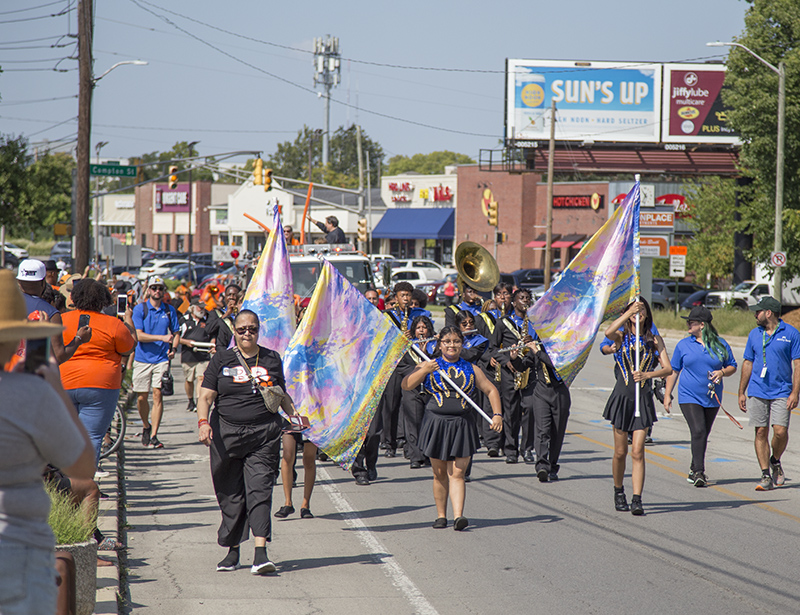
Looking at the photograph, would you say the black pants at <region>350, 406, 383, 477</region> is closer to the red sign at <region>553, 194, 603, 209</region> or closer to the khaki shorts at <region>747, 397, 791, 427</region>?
the khaki shorts at <region>747, 397, 791, 427</region>

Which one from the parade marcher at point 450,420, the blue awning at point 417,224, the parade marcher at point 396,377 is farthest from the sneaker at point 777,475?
the blue awning at point 417,224

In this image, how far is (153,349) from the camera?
12.8 meters

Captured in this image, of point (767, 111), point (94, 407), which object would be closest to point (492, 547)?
point (94, 407)

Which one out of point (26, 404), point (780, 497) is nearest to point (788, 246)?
point (780, 497)

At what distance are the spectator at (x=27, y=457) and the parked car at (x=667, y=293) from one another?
39.5 metres

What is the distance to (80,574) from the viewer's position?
5.76m

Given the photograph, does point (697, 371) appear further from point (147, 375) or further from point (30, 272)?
point (147, 375)

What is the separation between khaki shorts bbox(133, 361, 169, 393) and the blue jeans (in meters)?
5.16

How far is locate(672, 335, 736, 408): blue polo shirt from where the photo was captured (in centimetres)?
1033

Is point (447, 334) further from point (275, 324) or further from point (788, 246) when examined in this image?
point (788, 246)

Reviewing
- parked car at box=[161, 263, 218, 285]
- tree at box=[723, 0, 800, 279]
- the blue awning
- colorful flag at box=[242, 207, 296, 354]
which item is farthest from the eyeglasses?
the blue awning

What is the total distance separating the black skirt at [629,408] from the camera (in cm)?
895

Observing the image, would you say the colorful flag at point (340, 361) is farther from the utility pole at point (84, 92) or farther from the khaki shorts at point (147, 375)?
the utility pole at point (84, 92)

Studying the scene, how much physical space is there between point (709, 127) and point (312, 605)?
57.8m
